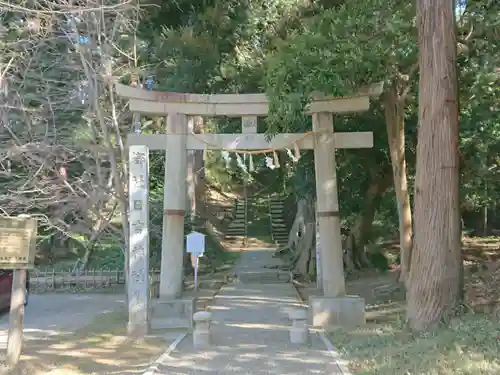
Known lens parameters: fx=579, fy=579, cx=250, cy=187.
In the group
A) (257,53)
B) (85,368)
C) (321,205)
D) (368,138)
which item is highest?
(257,53)

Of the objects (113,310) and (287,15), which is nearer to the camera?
(287,15)

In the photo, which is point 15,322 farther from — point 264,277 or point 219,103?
point 264,277

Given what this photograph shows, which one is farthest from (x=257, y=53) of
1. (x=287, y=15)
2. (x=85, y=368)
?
(x=85, y=368)

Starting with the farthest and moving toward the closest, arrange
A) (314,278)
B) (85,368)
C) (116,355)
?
(314,278) < (116,355) < (85,368)

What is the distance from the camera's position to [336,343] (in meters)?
8.90

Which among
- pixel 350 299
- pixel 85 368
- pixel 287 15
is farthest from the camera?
pixel 287 15

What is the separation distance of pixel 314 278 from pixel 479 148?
27.2 feet

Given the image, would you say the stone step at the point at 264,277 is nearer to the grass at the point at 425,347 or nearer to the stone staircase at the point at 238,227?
the grass at the point at 425,347

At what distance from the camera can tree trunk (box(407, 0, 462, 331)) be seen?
809cm

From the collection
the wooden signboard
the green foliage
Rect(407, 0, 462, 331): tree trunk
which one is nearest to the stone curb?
the wooden signboard

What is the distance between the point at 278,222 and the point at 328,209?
25917mm

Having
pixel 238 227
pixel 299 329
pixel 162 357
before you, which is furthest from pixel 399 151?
pixel 238 227

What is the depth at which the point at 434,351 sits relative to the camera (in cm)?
655

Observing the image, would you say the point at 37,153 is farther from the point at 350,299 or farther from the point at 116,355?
the point at 350,299
